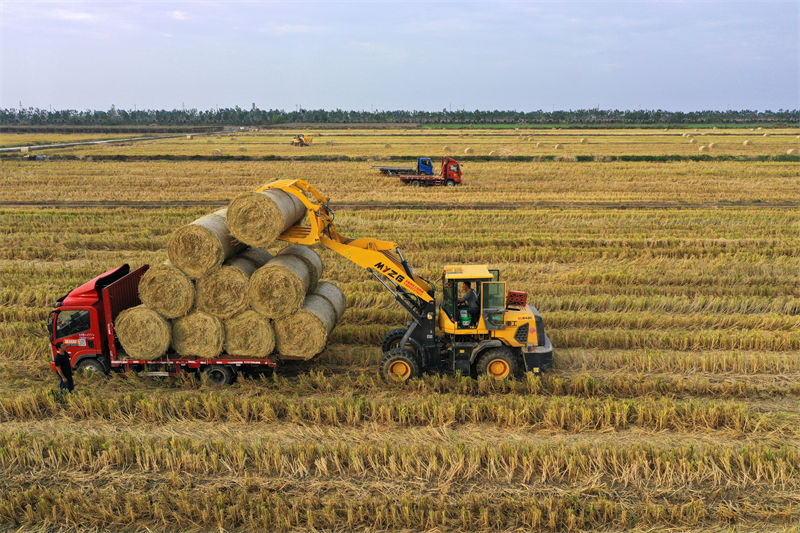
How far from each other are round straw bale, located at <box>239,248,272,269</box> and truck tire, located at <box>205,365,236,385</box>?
5.62ft

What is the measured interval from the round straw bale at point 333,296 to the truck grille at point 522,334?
3122 millimetres

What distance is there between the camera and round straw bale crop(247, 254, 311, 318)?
9320 mm

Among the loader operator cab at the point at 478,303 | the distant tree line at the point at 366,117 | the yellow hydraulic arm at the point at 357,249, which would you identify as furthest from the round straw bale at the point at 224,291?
the distant tree line at the point at 366,117

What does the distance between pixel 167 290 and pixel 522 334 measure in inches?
218

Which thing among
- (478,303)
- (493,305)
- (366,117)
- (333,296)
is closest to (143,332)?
(333,296)

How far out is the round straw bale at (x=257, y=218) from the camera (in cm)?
929

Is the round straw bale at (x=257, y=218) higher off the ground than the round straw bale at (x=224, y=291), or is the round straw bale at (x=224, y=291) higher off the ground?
the round straw bale at (x=257, y=218)

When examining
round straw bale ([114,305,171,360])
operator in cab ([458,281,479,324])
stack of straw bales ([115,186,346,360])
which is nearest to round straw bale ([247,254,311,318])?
stack of straw bales ([115,186,346,360])

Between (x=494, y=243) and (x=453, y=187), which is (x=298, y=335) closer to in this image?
(x=494, y=243)

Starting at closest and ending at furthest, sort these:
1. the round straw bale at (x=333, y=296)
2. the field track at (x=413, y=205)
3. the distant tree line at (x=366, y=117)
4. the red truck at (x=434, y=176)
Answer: the round straw bale at (x=333, y=296) < the field track at (x=413, y=205) < the red truck at (x=434, y=176) < the distant tree line at (x=366, y=117)

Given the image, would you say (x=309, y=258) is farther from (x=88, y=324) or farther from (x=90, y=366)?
(x=90, y=366)

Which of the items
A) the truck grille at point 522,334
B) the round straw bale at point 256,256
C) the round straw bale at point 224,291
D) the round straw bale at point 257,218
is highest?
the round straw bale at point 257,218

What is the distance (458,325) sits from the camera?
9.68 meters

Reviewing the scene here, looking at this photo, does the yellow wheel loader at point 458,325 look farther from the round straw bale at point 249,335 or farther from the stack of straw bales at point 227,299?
the round straw bale at point 249,335
